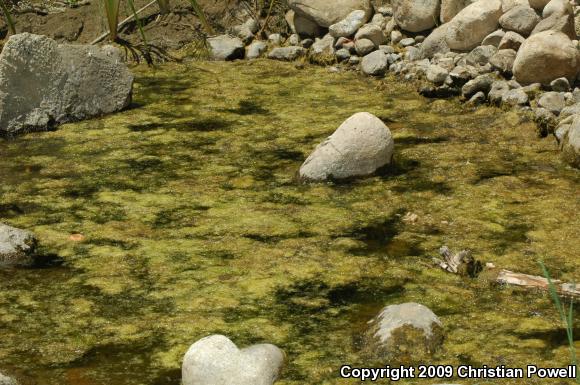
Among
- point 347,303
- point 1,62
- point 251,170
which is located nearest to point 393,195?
point 251,170

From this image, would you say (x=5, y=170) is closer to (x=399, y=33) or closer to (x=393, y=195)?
(x=393, y=195)

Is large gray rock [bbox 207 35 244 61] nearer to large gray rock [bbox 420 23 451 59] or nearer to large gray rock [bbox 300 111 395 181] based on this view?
large gray rock [bbox 420 23 451 59]

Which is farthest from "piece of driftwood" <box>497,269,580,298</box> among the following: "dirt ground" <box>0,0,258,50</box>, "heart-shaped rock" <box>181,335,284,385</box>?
"dirt ground" <box>0,0,258,50</box>

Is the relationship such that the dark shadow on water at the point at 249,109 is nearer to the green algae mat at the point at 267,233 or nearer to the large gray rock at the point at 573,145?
the green algae mat at the point at 267,233

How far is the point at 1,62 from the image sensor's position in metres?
4.80

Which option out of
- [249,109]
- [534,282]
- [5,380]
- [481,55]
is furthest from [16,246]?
[481,55]

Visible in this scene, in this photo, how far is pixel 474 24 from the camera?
5.40m

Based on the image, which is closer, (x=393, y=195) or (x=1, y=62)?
(x=393, y=195)

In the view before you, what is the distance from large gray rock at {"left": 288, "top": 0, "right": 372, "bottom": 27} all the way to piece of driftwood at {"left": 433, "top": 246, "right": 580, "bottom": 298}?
9.95 ft

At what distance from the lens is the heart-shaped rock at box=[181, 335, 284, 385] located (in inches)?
99.8

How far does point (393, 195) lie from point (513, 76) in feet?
4.55

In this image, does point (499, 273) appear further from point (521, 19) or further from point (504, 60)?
point (521, 19)

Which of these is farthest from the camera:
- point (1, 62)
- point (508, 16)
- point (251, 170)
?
point (508, 16)

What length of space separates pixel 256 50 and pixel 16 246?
3.04 meters
